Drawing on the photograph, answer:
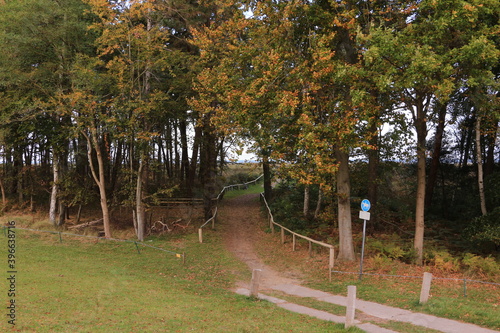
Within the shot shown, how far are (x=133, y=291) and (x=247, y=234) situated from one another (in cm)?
1039

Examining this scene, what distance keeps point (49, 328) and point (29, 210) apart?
21461 millimetres

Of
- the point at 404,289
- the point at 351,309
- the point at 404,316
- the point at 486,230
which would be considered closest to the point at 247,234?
the point at 404,289

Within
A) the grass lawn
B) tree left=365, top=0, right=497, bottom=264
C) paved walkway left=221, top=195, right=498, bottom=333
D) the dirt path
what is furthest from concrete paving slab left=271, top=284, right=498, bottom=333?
tree left=365, top=0, right=497, bottom=264

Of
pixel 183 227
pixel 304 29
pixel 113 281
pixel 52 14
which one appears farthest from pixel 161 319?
pixel 52 14

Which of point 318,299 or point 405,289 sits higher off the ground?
point 405,289

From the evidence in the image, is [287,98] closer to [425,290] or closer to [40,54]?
[425,290]

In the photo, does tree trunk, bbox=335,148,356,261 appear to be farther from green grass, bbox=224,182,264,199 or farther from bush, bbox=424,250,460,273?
green grass, bbox=224,182,264,199

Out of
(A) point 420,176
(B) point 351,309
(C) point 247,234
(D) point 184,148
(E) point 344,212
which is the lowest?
(C) point 247,234

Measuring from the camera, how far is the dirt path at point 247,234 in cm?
1432

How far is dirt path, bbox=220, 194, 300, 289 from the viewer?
1432 cm

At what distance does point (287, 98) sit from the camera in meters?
13.1

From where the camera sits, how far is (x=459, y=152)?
25.0 meters

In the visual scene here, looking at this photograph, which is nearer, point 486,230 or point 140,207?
point 486,230

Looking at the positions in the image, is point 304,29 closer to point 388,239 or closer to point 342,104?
point 342,104
